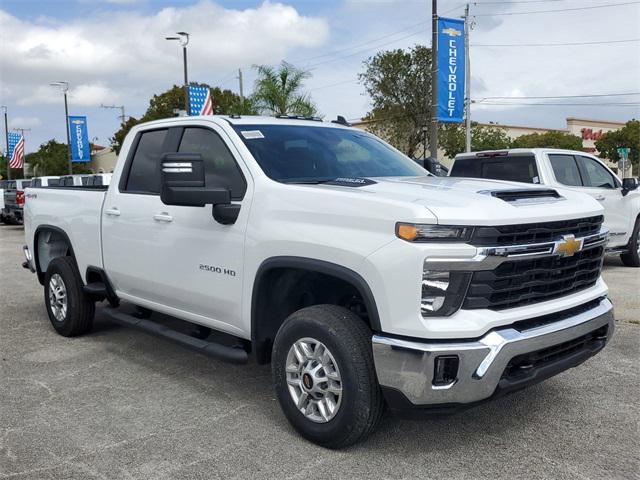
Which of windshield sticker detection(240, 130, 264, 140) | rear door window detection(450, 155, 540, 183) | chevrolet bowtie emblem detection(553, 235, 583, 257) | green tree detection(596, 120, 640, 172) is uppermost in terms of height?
green tree detection(596, 120, 640, 172)

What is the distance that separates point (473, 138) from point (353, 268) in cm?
4825

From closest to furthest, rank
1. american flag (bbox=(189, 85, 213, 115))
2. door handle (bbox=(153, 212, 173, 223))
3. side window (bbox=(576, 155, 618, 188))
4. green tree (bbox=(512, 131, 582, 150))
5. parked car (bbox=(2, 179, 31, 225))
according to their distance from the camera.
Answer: door handle (bbox=(153, 212, 173, 223)) → side window (bbox=(576, 155, 618, 188)) → parked car (bbox=(2, 179, 31, 225)) → american flag (bbox=(189, 85, 213, 115)) → green tree (bbox=(512, 131, 582, 150))

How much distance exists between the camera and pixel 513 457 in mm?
3455

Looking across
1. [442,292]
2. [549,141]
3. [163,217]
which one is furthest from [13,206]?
[549,141]

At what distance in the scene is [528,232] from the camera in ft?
10.7

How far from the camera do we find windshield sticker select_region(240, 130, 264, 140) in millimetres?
4350

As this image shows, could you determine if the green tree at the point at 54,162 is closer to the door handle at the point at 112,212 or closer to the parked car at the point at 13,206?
the parked car at the point at 13,206

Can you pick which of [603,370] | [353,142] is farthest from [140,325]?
[603,370]

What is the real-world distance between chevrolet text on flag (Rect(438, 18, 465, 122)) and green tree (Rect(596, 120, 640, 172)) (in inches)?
1826

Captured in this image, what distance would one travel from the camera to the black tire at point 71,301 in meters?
5.98

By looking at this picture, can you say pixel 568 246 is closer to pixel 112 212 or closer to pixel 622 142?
pixel 112 212

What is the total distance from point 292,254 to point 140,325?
1.98 m

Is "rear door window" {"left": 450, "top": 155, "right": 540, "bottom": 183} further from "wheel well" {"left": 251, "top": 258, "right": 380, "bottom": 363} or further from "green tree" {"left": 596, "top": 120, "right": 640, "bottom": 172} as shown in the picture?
"green tree" {"left": 596, "top": 120, "right": 640, "bottom": 172}

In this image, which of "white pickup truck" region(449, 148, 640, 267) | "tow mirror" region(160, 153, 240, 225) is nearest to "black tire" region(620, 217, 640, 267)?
"white pickup truck" region(449, 148, 640, 267)
